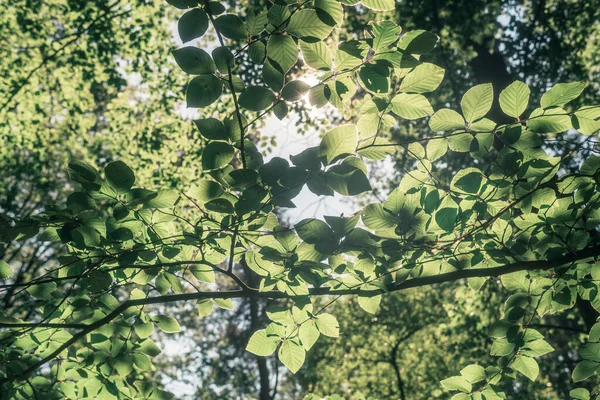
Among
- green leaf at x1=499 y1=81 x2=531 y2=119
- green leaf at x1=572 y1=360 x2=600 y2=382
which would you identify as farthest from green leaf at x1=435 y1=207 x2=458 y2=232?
green leaf at x1=572 y1=360 x2=600 y2=382

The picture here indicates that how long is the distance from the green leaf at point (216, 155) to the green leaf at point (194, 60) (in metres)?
0.25

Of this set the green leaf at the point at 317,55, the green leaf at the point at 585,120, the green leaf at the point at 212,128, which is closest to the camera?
the green leaf at the point at 317,55

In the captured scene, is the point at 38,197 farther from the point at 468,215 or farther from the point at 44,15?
the point at 468,215

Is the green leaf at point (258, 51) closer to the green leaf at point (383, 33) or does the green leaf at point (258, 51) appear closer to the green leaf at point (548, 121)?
the green leaf at point (383, 33)

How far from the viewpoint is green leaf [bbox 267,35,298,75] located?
125 centimetres

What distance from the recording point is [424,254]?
1805 mm

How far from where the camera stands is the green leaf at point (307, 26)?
1.21 metres

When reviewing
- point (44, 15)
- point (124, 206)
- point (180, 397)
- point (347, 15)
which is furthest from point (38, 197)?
point (124, 206)

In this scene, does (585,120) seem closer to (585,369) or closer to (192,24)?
(585,369)

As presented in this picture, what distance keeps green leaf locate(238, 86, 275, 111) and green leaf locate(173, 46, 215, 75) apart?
0.43ft

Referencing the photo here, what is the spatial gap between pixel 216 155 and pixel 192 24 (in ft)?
1.37

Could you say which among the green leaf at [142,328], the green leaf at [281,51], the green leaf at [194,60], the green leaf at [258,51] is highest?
the green leaf at [258,51]

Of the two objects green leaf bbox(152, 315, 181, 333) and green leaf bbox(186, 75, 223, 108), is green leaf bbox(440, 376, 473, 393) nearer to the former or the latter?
green leaf bbox(152, 315, 181, 333)

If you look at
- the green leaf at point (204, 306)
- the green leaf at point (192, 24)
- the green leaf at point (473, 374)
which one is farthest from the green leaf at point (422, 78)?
the green leaf at point (473, 374)
